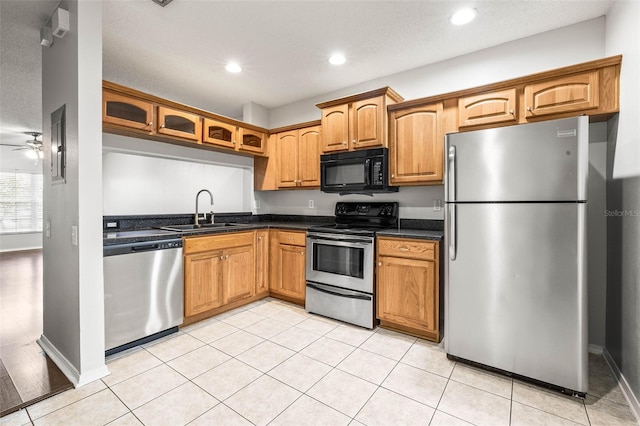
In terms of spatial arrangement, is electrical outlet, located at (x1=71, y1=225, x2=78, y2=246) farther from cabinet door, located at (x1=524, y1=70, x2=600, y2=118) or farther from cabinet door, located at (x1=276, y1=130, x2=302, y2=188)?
cabinet door, located at (x1=524, y1=70, x2=600, y2=118)

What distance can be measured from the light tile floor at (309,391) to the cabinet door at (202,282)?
34cm

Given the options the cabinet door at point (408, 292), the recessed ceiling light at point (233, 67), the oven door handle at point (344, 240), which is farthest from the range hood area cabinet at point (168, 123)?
the cabinet door at point (408, 292)

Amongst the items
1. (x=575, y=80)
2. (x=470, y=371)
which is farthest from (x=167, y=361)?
(x=575, y=80)

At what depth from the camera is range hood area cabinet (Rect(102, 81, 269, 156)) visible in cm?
267

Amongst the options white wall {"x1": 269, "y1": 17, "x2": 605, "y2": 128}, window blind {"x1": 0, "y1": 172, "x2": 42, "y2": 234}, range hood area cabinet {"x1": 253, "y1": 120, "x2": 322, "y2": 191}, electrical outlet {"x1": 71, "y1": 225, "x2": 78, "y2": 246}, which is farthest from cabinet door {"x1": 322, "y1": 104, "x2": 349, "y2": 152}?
window blind {"x1": 0, "y1": 172, "x2": 42, "y2": 234}

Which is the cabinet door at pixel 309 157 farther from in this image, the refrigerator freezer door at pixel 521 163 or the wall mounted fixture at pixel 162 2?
the wall mounted fixture at pixel 162 2

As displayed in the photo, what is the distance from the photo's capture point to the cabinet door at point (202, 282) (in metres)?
2.88

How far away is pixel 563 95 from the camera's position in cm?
228

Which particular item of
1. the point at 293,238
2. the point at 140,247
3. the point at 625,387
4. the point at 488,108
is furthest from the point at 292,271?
the point at 625,387

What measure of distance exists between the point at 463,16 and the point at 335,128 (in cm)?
153

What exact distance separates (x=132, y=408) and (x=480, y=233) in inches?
99.2

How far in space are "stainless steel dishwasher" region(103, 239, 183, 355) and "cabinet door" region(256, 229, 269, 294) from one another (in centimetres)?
100

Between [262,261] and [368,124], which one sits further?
[262,261]

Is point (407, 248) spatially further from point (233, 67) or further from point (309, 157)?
point (233, 67)
